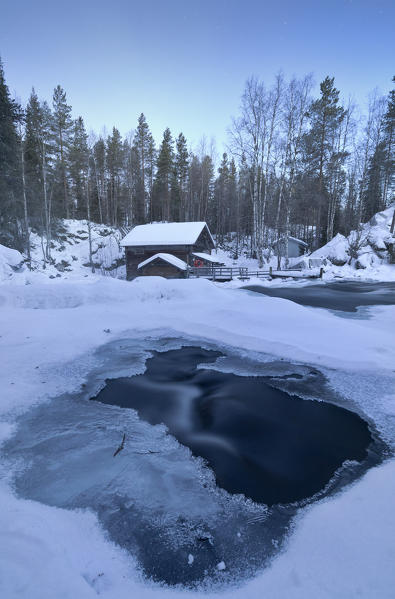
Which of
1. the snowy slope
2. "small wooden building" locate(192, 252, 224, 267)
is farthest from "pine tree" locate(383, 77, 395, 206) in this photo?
the snowy slope

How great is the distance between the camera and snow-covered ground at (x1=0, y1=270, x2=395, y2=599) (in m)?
1.37

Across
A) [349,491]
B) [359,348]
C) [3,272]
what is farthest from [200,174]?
[349,491]

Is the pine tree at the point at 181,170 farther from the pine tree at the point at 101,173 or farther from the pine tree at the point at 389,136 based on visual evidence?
the pine tree at the point at 389,136

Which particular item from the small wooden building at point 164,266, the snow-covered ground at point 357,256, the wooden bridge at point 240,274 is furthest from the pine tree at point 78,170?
the snow-covered ground at point 357,256

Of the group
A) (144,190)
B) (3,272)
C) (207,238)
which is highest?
(144,190)

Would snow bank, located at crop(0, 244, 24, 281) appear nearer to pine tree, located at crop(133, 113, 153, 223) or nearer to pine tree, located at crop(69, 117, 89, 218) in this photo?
pine tree, located at crop(69, 117, 89, 218)

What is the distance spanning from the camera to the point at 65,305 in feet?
26.7

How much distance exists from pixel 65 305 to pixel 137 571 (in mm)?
7754

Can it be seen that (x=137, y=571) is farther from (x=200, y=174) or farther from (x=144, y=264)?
(x=200, y=174)

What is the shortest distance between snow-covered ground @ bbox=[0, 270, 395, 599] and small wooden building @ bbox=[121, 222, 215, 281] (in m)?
14.2

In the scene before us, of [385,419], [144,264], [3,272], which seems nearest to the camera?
[385,419]

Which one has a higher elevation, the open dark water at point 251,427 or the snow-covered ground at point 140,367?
the snow-covered ground at point 140,367

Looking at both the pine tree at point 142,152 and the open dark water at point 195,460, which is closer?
the open dark water at point 195,460

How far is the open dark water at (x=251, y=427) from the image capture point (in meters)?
2.25
